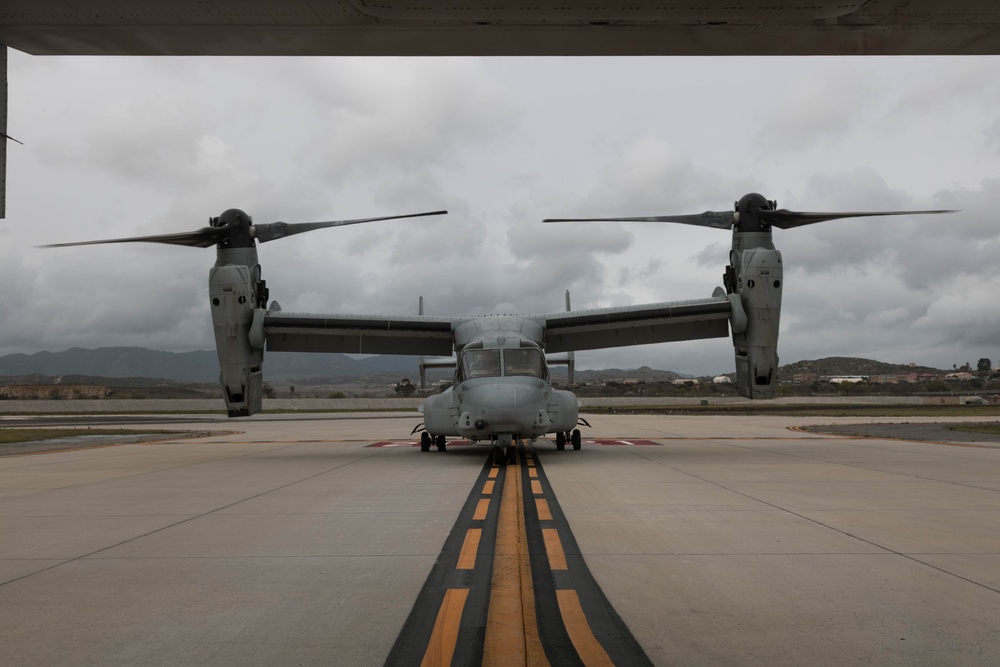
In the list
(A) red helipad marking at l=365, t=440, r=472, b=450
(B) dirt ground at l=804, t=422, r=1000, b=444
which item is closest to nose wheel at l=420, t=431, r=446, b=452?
(A) red helipad marking at l=365, t=440, r=472, b=450

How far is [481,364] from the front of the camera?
54.9 feet

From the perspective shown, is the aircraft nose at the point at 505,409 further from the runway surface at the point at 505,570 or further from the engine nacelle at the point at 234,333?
the engine nacelle at the point at 234,333

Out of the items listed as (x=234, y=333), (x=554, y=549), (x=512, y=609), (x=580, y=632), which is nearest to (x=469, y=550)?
(x=554, y=549)

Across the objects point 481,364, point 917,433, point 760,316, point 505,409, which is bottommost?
point 917,433

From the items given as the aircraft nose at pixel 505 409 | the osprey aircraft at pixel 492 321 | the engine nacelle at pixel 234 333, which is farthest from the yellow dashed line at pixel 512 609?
the engine nacelle at pixel 234 333

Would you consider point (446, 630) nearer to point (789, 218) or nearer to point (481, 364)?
point (481, 364)

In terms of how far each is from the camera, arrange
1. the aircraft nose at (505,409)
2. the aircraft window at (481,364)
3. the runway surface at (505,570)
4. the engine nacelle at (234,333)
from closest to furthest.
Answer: the runway surface at (505,570), the aircraft nose at (505,409), the aircraft window at (481,364), the engine nacelle at (234,333)

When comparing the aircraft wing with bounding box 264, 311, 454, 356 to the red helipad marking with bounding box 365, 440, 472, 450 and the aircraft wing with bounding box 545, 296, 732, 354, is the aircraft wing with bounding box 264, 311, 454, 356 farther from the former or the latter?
the aircraft wing with bounding box 545, 296, 732, 354

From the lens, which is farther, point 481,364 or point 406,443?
point 406,443

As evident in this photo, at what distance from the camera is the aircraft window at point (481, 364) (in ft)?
54.3

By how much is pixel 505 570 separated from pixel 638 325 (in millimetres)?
15521

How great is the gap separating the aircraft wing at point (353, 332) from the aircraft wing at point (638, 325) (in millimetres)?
3082
